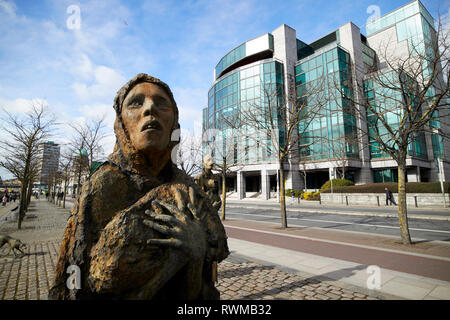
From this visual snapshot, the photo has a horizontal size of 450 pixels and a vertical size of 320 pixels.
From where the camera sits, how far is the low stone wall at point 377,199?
19.8 metres

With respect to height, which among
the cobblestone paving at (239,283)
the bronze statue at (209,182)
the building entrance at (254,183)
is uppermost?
the building entrance at (254,183)

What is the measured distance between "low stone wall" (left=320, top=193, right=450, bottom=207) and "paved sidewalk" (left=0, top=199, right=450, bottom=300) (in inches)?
806

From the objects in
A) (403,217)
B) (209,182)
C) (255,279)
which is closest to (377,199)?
(403,217)

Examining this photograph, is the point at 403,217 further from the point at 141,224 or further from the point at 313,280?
the point at 141,224

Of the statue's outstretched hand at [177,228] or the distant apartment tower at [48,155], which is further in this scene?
the distant apartment tower at [48,155]

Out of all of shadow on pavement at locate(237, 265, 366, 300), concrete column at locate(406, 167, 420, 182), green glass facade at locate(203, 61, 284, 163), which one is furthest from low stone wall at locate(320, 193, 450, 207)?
shadow on pavement at locate(237, 265, 366, 300)

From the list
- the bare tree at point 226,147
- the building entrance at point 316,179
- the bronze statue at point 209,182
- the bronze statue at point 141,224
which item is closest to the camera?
the bronze statue at point 141,224

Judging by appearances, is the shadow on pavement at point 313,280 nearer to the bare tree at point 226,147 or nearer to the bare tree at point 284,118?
the bare tree at point 284,118

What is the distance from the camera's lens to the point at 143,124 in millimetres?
1660

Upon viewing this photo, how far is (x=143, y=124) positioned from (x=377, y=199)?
26.5m

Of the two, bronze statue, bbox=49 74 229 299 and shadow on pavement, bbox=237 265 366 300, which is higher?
bronze statue, bbox=49 74 229 299

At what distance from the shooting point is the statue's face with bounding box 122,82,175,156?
5.44ft

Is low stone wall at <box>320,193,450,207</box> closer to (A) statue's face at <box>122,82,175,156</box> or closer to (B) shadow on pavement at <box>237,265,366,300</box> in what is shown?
(B) shadow on pavement at <box>237,265,366,300</box>

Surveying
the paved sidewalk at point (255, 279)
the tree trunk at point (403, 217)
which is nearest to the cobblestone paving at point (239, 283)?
the paved sidewalk at point (255, 279)
